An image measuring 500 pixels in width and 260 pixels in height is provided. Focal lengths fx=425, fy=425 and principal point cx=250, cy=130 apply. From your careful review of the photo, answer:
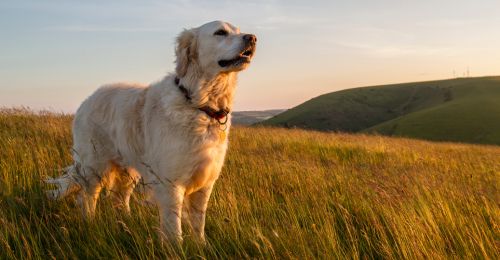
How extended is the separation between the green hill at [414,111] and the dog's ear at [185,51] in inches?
2024

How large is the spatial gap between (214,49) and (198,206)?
1.46m

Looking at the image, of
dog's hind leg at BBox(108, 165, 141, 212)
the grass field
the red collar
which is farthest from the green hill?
the red collar

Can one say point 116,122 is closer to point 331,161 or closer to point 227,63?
point 227,63

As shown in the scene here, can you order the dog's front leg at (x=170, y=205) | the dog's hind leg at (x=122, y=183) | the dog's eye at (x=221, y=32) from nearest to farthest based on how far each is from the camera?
the dog's front leg at (x=170, y=205)
the dog's eye at (x=221, y=32)
the dog's hind leg at (x=122, y=183)

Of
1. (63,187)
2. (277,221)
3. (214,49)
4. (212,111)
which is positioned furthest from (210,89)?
(63,187)

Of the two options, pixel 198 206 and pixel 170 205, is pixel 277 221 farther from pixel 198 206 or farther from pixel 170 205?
pixel 170 205

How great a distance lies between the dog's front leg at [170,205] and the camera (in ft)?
11.7

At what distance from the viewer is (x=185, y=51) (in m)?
3.99

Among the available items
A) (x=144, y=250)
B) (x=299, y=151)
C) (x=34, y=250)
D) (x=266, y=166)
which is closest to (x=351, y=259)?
(x=144, y=250)

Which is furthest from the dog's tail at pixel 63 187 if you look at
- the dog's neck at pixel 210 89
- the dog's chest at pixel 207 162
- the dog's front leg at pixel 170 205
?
the dog's neck at pixel 210 89

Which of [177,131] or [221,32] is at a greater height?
[221,32]

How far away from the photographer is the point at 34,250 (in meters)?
2.93

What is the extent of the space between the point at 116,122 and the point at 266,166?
122 inches

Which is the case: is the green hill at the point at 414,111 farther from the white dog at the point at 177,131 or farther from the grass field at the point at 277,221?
the white dog at the point at 177,131
